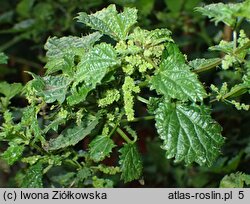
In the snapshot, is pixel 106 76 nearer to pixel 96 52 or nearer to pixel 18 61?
pixel 96 52

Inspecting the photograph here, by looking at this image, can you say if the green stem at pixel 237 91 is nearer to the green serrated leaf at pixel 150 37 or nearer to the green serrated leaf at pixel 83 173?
the green serrated leaf at pixel 150 37

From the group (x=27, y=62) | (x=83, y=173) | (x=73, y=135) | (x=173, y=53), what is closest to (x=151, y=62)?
(x=173, y=53)

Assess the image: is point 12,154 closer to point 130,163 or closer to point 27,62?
point 130,163

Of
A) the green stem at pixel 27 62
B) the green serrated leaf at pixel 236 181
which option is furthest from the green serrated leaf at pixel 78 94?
the green stem at pixel 27 62

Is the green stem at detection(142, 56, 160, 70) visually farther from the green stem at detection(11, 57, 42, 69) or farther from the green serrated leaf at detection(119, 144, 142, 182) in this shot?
the green stem at detection(11, 57, 42, 69)

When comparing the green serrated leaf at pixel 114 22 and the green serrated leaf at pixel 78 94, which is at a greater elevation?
the green serrated leaf at pixel 114 22

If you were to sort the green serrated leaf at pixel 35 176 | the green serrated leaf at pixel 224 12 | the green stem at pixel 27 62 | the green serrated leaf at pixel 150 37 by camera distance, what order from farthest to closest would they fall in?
the green stem at pixel 27 62
the green serrated leaf at pixel 35 176
the green serrated leaf at pixel 150 37
the green serrated leaf at pixel 224 12
